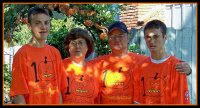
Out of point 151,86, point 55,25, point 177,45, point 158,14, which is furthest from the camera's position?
point 158,14

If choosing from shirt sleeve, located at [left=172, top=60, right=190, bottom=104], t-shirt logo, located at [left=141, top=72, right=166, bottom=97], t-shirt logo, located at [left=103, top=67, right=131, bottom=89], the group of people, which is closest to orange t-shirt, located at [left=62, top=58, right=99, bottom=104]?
the group of people

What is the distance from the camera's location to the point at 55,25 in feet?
15.7

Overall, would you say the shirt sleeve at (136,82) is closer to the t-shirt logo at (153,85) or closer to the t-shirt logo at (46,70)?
the t-shirt logo at (153,85)

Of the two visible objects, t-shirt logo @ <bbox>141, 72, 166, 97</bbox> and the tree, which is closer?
t-shirt logo @ <bbox>141, 72, 166, 97</bbox>

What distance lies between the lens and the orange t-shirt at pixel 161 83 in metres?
3.58

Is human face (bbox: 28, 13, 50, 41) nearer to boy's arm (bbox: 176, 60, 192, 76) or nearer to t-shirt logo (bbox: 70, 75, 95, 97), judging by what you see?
t-shirt logo (bbox: 70, 75, 95, 97)

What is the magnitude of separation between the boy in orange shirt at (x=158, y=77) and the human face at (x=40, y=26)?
86 cm

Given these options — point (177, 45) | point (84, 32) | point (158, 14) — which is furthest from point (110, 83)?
point (158, 14)

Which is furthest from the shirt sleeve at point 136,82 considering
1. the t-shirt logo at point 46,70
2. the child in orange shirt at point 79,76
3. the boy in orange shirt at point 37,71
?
the t-shirt logo at point 46,70

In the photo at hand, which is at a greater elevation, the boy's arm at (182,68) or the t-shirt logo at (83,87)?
the boy's arm at (182,68)

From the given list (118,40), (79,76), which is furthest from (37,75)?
(118,40)

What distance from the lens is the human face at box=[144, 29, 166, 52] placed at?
3688 millimetres

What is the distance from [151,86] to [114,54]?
450 mm

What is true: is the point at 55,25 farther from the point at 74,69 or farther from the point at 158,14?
the point at 158,14
